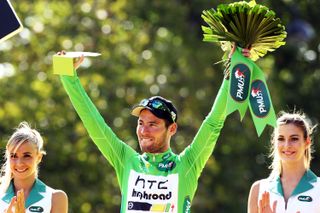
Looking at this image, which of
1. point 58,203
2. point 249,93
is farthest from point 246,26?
point 58,203

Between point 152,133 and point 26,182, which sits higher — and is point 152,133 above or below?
above

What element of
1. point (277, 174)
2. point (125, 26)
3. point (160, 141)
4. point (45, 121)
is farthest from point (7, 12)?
point (125, 26)

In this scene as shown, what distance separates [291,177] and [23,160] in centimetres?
182

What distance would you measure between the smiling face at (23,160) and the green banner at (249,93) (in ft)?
4.60

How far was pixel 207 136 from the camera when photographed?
317 inches

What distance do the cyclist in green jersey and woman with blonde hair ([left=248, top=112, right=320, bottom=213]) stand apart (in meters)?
0.44

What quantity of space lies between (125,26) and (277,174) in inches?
555

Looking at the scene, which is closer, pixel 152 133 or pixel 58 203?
pixel 152 133

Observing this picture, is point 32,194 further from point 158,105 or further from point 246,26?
point 246,26

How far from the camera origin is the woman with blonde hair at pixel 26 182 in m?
8.16

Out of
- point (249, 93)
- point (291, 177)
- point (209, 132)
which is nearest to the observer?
point (249, 93)

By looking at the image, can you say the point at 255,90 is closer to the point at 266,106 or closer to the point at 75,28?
the point at 266,106

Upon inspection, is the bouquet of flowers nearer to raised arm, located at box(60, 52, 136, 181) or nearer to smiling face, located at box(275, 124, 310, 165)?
smiling face, located at box(275, 124, 310, 165)

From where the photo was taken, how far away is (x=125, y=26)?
22094mm
